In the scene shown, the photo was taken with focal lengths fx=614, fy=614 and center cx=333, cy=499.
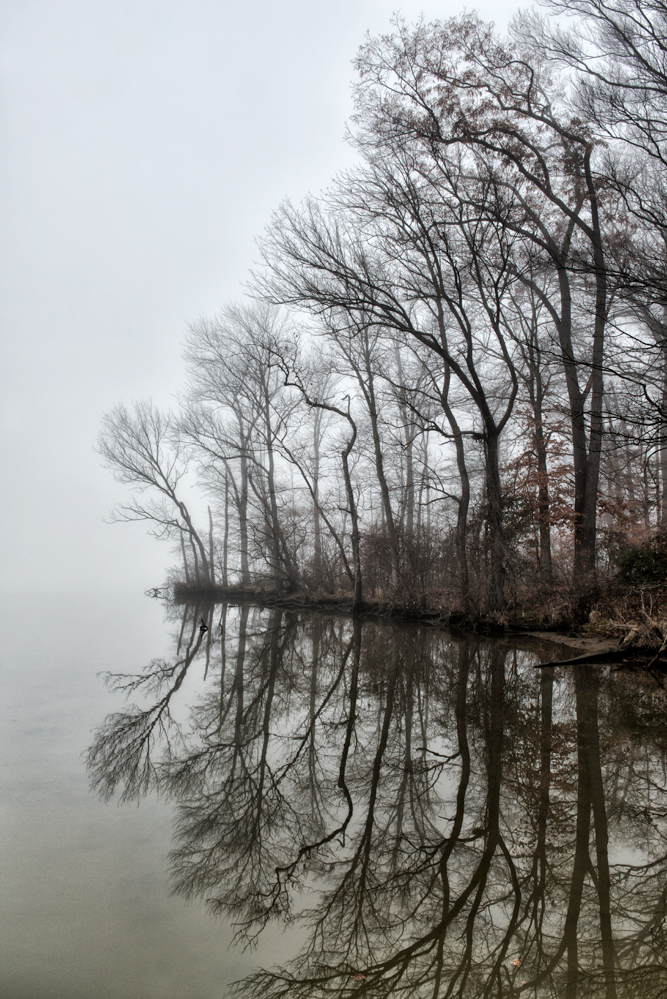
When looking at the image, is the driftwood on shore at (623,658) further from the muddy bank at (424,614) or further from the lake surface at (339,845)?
the lake surface at (339,845)

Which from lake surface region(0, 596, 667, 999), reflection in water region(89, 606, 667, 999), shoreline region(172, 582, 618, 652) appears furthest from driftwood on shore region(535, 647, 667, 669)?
lake surface region(0, 596, 667, 999)

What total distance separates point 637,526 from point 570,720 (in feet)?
47.5

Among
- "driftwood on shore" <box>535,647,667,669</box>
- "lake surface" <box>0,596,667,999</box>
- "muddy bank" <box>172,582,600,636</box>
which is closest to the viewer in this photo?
"lake surface" <box>0,596,667,999</box>

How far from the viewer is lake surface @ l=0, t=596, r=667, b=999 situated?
2.30 meters

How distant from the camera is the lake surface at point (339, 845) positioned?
2.30 meters

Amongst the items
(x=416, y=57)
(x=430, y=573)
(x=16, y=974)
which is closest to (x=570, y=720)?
(x=16, y=974)

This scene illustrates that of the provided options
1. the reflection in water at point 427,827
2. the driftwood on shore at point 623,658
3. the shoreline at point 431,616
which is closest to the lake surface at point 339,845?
the reflection in water at point 427,827

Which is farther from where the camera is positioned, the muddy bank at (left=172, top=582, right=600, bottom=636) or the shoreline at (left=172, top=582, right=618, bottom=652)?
the muddy bank at (left=172, top=582, right=600, bottom=636)

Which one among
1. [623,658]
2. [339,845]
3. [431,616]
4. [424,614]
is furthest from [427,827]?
[424,614]

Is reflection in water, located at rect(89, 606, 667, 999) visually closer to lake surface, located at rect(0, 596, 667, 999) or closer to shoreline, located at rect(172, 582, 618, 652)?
lake surface, located at rect(0, 596, 667, 999)

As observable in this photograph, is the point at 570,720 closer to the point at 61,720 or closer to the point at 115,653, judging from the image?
the point at 61,720

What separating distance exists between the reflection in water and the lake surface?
1 cm

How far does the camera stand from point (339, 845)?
3.33m

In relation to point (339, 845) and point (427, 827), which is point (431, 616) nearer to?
point (427, 827)
